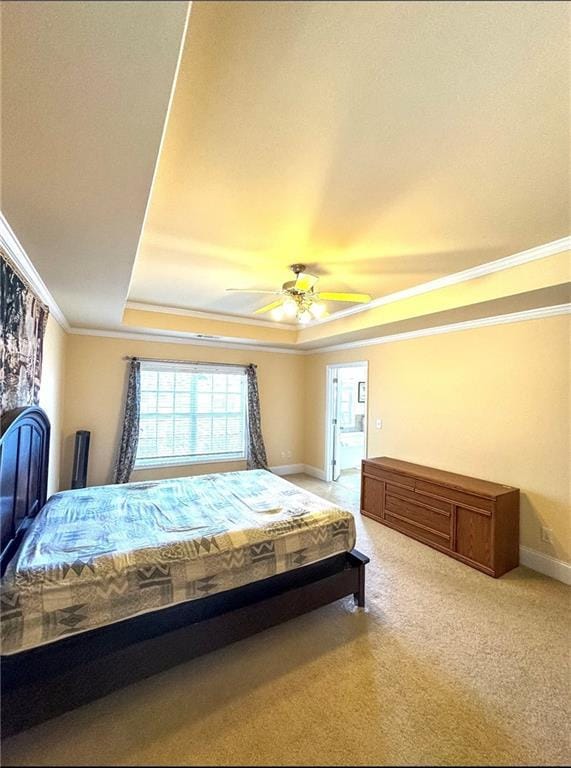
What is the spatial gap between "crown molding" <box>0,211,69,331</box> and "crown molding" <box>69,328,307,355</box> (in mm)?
1353

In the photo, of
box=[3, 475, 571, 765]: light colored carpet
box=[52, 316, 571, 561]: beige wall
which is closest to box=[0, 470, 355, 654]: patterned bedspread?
box=[3, 475, 571, 765]: light colored carpet

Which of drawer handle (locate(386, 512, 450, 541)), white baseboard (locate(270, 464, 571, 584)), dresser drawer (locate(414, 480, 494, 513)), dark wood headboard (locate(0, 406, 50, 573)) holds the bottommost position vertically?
white baseboard (locate(270, 464, 571, 584))

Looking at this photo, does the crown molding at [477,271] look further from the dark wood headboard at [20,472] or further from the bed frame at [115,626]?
the dark wood headboard at [20,472]

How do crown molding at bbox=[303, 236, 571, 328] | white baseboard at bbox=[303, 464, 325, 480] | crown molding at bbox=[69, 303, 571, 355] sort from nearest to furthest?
crown molding at bbox=[303, 236, 571, 328] → crown molding at bbox=[69, 303, 571, 355] → white baseboard at bbox=[303, 464, 325, 480]

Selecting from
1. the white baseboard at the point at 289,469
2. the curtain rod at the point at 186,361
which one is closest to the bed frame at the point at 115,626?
the curtain rod at the point at 186,361

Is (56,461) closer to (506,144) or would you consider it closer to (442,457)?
(442,457)

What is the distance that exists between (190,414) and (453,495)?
145 inches

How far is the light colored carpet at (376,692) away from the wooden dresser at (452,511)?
0.60 feet

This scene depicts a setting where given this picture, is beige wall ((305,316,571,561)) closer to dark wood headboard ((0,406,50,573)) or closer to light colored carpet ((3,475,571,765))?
light colored carpet ((3,475,571,765))

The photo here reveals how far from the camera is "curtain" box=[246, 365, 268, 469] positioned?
5293mm

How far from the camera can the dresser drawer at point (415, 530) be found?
122 inches

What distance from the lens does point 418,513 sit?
333 centimetres

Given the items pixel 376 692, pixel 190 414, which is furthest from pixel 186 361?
pixel 376 692

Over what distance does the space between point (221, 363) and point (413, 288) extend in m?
3.07
